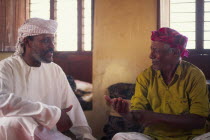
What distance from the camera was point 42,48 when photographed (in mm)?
3387

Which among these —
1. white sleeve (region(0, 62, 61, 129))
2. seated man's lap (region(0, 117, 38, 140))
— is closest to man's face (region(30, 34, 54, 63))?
white sleeve (region(0, 62, 61, 129))

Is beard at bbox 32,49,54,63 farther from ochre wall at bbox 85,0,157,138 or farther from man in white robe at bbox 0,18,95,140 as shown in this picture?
ochre wall at bbox 85,0,157,138

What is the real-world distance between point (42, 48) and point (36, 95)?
50 centimetres

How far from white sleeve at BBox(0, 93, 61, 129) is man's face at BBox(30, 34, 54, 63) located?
645 mm

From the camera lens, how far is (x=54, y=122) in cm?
286

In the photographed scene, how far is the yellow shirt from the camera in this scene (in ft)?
9.21

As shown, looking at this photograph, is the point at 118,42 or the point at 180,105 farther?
the point at 118,42

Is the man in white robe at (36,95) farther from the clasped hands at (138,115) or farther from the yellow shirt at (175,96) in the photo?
the yellow shirt at (175,96)

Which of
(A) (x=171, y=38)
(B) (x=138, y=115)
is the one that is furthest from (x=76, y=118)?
(A) (x=171, y=38)

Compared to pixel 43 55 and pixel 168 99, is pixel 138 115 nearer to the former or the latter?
pixel 168 99

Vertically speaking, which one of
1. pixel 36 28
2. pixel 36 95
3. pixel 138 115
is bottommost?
pixel 138 115

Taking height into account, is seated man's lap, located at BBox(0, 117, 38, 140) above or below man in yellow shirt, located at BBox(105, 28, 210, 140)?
below

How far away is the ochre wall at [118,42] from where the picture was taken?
14.2ft

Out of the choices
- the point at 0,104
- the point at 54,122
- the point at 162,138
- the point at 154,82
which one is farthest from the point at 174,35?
the point at 0,104
